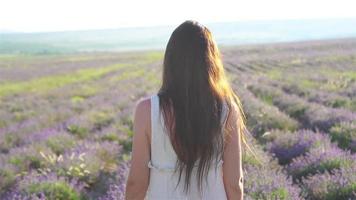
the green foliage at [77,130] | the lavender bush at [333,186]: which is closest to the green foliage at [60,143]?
the green foliage at [77,130]

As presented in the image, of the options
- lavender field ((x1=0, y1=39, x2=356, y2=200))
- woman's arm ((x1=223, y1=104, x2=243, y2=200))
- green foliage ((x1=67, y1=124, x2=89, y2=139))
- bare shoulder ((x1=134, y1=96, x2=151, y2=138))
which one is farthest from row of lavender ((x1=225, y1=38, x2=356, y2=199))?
green foliage ((x1=67, y1=124, x2=89, y2=139))

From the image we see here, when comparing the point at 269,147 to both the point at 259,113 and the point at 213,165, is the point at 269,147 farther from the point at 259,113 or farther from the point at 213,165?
the point at 213,165

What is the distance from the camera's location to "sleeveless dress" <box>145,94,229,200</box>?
3.32 m

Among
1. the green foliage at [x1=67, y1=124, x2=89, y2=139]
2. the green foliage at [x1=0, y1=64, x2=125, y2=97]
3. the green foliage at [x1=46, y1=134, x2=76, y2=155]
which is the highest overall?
the green foliage at [x1=46, y1=134, x2=76, y2=155]

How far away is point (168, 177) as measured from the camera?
3387 millimetres

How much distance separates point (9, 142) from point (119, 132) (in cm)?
224

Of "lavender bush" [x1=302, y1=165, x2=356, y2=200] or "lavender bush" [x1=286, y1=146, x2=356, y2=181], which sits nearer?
"lavender bush" [x1=302, y1=165, x2=356, y2=200]

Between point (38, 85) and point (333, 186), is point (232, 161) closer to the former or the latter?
point (333, 186)

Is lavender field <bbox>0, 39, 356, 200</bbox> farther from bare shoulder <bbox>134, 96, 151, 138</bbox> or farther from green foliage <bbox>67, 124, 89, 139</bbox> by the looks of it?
bare shoulder <bbox>134, 96, 151, 138</bbox>

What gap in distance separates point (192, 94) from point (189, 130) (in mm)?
193

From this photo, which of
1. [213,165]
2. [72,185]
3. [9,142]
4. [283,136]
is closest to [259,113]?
[283,136]

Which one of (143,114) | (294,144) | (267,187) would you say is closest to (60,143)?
(294,144)

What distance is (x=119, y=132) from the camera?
11.2 metres

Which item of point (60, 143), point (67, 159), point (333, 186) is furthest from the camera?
point (60, 143)
